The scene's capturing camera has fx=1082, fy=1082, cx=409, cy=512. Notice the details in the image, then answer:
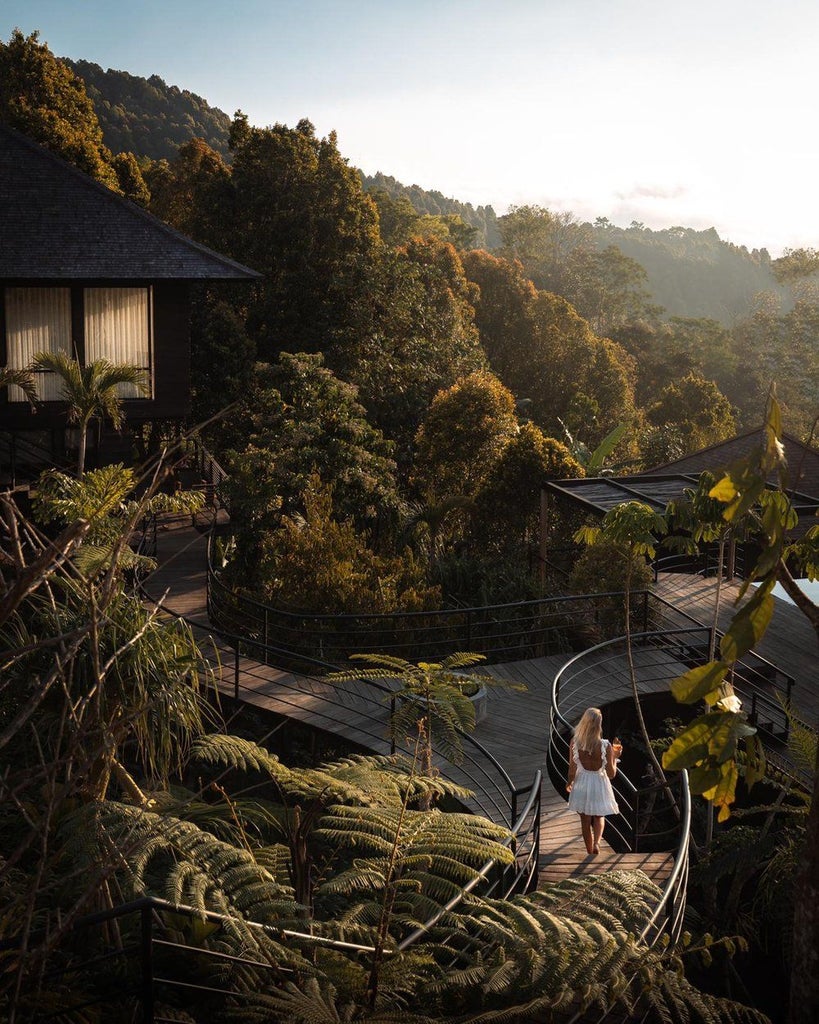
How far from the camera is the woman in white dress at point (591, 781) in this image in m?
9.12

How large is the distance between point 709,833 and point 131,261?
1279 cm

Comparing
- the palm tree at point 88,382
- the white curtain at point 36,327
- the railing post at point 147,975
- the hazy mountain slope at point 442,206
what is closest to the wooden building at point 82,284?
the white curtain at point 36,327

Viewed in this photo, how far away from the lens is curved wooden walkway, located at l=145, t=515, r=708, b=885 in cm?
924

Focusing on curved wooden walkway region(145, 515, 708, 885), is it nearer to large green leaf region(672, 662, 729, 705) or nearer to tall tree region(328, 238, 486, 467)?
large green leaf region(672, 662, 729, 705)

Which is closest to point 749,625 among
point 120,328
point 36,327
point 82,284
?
point 82,284

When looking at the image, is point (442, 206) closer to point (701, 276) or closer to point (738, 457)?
point (701, 276)

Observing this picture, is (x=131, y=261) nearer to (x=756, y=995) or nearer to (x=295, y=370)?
(x=295, y=370)

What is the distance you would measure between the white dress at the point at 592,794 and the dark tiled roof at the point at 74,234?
11.7 metres

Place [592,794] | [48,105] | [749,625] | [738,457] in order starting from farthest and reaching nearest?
1. [48,105]
2. [738,457]
3. [592,794]
4. [749,625]

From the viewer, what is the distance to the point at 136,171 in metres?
31.8

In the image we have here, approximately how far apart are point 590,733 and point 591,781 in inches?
16.0

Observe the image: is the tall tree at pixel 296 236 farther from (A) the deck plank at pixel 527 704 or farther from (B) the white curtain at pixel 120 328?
(A) the deck plank at pixel 527 704

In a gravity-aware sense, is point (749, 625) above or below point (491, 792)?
above

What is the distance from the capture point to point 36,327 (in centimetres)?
1802
